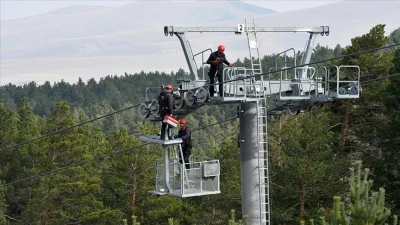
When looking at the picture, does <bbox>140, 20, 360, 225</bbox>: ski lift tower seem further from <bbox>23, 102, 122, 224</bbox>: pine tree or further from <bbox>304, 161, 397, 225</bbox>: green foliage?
<bbox>23, 102, 122, 224</bbox>: pine tree

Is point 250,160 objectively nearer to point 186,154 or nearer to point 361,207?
point 186,154

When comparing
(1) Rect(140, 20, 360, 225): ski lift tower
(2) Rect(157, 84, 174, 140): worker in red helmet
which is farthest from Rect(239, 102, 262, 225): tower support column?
(2) Rect(157, 84, 174, 140): worker in red helmet

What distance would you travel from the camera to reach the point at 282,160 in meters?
51.3

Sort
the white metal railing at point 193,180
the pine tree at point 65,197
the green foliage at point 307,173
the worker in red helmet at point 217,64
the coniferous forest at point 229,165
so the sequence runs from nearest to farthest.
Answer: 1. the white metal railing at point 193,180
2. the worker in red helmet at point 217,64
3. the coniferous forest at point 229,165
4. the green foliage at point 307,173
5. the pine tree at point 65,197

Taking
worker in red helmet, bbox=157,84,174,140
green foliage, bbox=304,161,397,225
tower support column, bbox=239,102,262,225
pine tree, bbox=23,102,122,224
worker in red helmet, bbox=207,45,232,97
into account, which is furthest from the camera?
pine tree, bbox=23,102,122,224

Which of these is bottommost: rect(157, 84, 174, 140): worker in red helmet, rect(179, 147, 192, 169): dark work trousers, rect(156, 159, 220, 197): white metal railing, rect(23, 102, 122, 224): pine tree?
rect(23, 102, 122, 224): pine tree

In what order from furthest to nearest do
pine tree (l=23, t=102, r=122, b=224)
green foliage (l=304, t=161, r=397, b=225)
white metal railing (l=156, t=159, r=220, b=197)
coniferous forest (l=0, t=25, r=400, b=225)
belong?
pine tree (l=23, t=102, r=122, b=224) < coniferous forest (l=0, t=25, r=400, b=225) < white metal railing (l=156, t=159, r=220, b=197) < green foliage (l=304, t=161, r=397, b=225)

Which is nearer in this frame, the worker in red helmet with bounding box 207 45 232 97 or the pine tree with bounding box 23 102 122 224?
the worker in red helmet with bounding box 207 45 232 97

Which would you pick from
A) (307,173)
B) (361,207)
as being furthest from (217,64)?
(307,173)

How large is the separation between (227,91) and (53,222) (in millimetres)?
36365

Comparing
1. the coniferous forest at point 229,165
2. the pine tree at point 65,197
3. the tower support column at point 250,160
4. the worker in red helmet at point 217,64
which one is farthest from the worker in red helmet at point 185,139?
the pine tree at point 65,197

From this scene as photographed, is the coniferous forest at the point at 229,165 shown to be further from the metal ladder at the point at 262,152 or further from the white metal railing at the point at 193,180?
the metal ladder at the point at 262,152

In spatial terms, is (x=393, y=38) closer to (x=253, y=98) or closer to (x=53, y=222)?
(x=53, y=222)

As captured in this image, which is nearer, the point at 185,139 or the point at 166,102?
the point at 166,102
